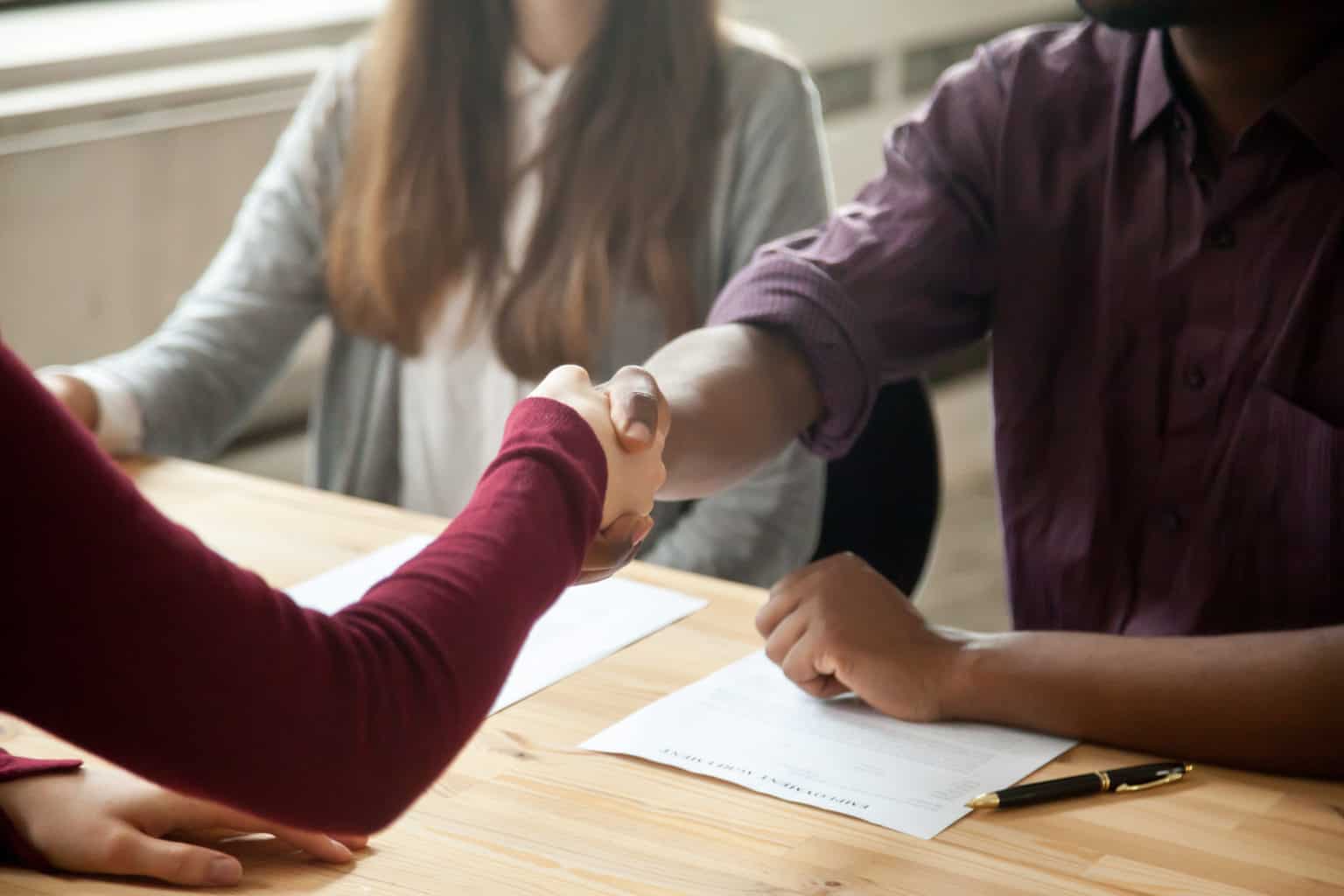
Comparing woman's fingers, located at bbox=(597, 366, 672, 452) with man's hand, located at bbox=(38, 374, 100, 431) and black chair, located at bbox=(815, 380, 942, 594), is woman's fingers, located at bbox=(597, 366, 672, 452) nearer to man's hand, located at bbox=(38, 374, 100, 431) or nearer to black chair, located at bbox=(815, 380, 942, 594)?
black chair, located at bbox=(815, 380, 942, 594)

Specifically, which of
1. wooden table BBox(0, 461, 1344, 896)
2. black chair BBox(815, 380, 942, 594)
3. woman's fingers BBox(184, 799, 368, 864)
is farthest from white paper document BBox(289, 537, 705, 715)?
black chair BBox(815, 380, 942, 594)

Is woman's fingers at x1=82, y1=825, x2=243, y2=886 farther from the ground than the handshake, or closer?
closer

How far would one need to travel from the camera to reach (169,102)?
7.69ft

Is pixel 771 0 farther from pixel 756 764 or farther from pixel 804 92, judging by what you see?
pixel 756 764

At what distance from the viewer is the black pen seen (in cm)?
91

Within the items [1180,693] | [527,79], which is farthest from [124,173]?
[1180,693]

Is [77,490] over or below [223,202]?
over

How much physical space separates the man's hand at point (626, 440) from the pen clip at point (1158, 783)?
32 centimetres

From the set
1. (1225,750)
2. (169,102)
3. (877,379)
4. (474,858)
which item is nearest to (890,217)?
(877,379)

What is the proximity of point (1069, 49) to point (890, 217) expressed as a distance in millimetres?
209

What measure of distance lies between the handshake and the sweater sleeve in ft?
0.49

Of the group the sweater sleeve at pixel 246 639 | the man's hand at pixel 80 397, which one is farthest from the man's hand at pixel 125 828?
the man's hand at pixel 80 397

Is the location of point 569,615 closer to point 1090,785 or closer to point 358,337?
point 1090,785

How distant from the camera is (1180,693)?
100 cm
